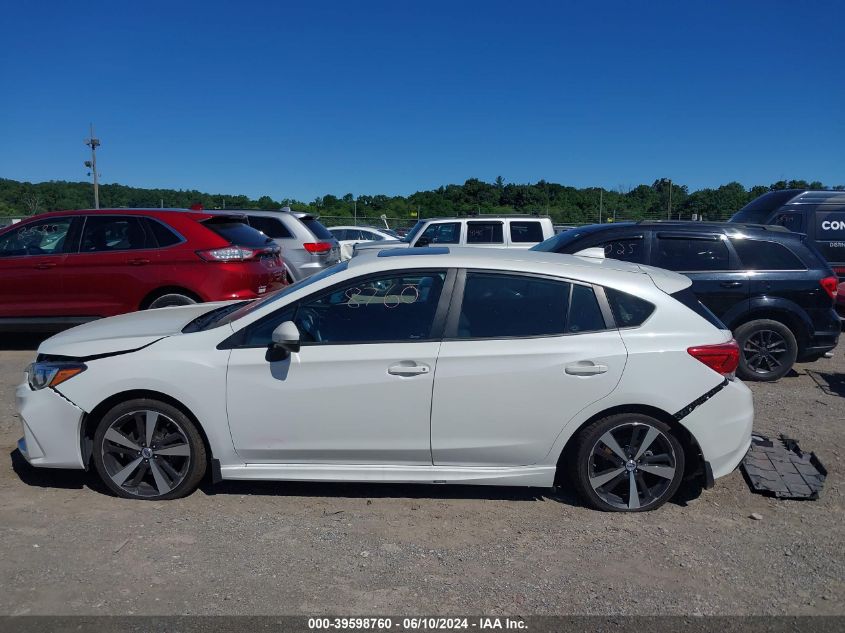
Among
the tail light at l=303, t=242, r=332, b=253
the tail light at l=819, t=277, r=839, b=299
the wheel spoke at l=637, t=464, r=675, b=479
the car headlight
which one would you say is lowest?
the wheel spoke at l=637, t=464, r=675, b=479

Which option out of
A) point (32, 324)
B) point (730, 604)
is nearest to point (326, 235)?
point (32, 324)

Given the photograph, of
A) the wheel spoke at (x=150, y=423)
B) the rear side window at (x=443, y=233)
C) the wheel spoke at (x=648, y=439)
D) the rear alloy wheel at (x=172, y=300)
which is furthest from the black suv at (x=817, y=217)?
the wheel spoke at (x=150, y=423)

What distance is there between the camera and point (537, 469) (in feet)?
14.1

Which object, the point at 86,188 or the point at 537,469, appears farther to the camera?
the point at 86,188

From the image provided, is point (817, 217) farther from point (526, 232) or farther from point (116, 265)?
point (116, 265)

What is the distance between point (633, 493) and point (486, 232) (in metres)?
11.1

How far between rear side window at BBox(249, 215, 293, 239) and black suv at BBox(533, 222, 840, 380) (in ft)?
20.2

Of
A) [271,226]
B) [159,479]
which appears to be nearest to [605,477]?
[159,479]

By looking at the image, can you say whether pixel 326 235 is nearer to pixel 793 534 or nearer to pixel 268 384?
pixel 268 384

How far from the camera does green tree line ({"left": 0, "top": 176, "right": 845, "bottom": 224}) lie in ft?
111

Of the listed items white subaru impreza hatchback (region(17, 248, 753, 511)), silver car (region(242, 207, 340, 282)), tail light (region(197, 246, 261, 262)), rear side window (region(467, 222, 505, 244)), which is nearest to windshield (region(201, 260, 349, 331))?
white subaru impreza hatchback (region(17, 248, 753, 511))

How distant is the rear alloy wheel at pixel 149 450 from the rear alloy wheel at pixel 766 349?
5.92 meters

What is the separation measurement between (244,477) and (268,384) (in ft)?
2.00

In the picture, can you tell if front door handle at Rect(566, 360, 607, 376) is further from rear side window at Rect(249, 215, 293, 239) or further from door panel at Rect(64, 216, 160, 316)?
rear side window at Rect(249, 215, 293, 239)
